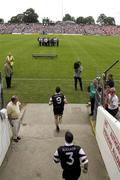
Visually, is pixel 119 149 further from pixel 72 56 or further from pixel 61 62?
pixel 72 56

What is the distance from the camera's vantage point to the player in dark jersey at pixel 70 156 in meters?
8.83

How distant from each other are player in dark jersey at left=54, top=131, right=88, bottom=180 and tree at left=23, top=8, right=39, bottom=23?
177 meters

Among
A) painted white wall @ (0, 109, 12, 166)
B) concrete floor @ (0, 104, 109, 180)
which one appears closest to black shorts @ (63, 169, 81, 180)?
concrete floor @ (0, 104, 109, 180)

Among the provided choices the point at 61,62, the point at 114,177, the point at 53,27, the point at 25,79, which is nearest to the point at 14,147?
the point at 114,177

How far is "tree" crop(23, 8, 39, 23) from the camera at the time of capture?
602ft

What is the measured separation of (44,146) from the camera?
13836mm

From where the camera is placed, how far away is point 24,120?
17.3m

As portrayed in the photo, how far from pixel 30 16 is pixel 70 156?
183 m

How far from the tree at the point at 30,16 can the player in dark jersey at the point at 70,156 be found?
177 meters

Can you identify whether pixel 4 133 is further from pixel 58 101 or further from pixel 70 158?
pixel 70 158

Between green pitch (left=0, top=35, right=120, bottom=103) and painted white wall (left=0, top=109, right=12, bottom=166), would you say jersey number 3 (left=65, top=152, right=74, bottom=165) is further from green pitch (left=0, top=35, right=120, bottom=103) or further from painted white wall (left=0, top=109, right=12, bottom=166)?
green pitch (left=0, top=35, right=120, bottom=103)

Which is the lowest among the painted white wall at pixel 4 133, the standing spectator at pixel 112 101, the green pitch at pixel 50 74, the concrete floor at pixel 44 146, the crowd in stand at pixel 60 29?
the crowd in stand at pixel 60 29

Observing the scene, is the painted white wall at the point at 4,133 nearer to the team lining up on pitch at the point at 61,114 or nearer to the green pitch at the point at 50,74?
the team lining up on pitch at the point at 61,114

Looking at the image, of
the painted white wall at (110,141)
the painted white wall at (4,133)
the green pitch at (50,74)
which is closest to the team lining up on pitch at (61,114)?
the painted white wall at (4,133)
